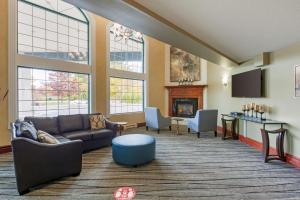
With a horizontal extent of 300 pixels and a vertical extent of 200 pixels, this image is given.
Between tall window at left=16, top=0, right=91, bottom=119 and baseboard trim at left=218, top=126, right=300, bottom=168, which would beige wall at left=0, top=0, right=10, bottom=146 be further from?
baseboard trim at left=218, top=126, right=300, bottom=168

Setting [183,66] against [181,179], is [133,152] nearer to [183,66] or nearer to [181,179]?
[181,179]

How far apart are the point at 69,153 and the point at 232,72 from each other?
5760 millimetres

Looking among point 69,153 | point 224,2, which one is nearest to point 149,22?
point 224,2

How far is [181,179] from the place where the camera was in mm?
3250

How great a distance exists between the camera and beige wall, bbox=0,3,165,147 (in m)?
4.66

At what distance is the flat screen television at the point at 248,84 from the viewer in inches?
196

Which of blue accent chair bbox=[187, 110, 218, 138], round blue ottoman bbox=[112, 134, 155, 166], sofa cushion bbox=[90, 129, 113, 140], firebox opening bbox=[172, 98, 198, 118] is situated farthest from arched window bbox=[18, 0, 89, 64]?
firebox opening bbox=[172, 98, 198, 118]

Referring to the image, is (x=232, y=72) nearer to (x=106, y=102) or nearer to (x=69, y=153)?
(x=106, y=102)

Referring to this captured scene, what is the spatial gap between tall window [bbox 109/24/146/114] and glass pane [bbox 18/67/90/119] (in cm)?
122

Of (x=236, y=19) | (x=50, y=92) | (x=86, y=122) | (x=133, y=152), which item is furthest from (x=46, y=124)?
(x=236, y=19)

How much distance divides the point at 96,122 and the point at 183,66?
520cm

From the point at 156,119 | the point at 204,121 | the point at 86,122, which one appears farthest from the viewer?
the point at 156,119

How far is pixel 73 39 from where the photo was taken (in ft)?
20.9

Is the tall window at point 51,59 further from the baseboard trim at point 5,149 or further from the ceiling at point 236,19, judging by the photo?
the ceiling at point 236,19
